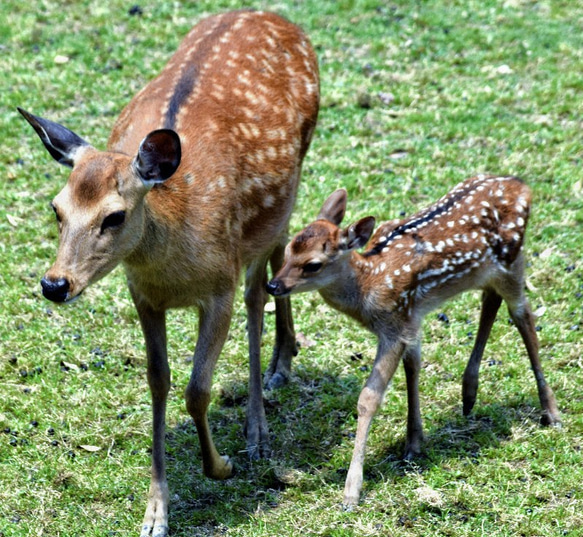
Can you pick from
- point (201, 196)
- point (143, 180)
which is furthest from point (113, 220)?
point (201, 196)

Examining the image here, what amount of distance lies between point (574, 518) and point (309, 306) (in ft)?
9.39

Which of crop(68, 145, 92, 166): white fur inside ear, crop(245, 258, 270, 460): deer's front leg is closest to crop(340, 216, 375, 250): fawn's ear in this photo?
crop(245, 258, 270, 460): deer's front leg

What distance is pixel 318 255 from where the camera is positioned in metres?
5.89

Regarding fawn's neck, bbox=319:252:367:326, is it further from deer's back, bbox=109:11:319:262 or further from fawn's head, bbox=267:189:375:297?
deer's back, bbox=109:11:319:262

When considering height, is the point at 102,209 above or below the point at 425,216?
above

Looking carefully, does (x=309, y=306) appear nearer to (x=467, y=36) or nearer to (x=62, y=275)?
(x=62, y=275)

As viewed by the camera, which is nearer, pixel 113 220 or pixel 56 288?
pixel 56 288

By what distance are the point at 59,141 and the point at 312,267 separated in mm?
1568

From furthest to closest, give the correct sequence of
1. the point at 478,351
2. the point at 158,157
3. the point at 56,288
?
the point at 478,351
the point at 158,157
the point at 56,288

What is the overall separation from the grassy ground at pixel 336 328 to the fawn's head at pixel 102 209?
1.62 metres

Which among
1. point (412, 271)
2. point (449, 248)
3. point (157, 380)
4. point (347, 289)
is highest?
point (449, 248)

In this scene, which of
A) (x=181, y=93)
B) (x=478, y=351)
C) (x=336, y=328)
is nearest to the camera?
(x=181, y=93)

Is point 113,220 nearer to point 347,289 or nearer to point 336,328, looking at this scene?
point 347,289

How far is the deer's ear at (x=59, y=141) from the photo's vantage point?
547 cm
